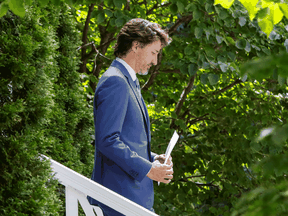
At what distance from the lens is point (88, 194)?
201cm

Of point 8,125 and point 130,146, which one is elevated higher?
point 130,146

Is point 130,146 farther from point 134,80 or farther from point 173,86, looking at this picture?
point 173,86

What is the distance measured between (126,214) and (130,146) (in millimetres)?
364

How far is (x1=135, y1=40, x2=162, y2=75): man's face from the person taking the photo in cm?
209

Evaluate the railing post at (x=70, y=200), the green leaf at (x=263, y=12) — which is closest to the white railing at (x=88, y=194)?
the railing post at (x=70, y=200)

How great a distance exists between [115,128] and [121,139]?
0.10m

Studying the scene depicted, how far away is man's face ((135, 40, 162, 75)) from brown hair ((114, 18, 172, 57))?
0.03m

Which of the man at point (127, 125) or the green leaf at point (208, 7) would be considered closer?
the man at point (127, 125)

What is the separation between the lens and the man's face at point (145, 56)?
2086 millimetres

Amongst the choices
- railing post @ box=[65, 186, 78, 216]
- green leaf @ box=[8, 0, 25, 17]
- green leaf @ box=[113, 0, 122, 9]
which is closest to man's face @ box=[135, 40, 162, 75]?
green leaf @ box=[8, 0, 25, 17]

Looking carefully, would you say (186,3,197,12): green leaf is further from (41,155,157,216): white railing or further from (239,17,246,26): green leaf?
(41,155,157,216): white railing

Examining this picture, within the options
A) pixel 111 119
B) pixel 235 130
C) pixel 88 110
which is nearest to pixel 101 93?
pixel 111 119

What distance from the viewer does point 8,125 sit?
222 cm

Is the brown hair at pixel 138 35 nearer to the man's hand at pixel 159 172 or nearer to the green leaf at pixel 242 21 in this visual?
the man's hand at pixel 159 172
